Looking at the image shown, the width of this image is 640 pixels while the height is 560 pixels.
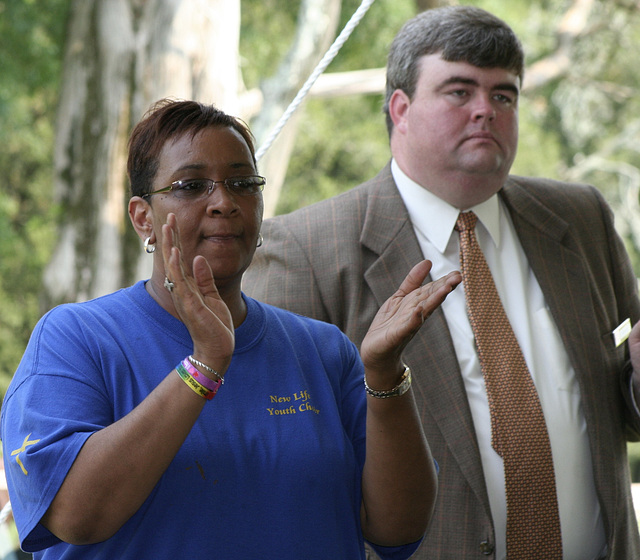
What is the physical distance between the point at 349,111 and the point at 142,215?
47.6ft

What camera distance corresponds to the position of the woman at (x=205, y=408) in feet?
4.41

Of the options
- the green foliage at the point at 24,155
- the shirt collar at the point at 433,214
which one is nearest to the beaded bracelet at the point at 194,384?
the shirt collar at the point at 433,214

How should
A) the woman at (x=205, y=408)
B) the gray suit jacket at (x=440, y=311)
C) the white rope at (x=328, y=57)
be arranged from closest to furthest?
the woman at (x=205, y=408)
the gray suit jacket at (x=440, y=311)
the white rope at (x=328, y=57)

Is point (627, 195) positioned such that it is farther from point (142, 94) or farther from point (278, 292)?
point (278, 292)

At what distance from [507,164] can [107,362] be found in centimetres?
145

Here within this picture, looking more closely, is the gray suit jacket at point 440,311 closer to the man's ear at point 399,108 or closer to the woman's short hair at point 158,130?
the man's ear at point 399,108

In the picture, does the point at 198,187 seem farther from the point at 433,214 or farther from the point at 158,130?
the point at 433,214

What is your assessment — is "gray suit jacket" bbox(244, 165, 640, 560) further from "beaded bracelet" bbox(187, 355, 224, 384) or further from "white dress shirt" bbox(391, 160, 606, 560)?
"beaded bracelet" bbox(187, 355, 224, 384)

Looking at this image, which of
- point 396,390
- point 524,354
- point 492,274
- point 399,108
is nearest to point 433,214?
point 492,274

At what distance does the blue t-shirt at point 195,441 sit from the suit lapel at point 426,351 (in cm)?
58

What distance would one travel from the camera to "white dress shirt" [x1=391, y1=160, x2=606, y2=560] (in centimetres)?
230

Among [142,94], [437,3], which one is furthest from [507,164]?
[437,3]

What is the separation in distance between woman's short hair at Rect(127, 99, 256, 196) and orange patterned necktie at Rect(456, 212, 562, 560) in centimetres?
102

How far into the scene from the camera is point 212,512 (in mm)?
1441
